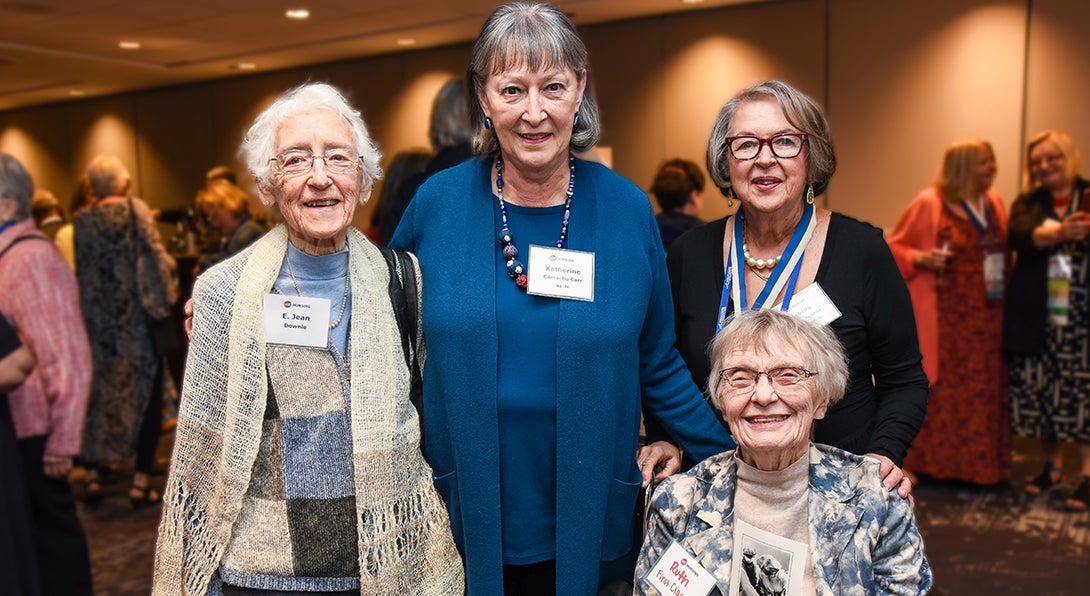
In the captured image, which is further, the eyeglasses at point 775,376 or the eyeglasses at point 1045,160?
the eyeglasses at point 1045,160

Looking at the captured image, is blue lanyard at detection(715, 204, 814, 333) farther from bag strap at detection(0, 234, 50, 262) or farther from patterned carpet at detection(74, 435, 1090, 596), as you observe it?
bag strap at detection(0, 234, 50, 262)

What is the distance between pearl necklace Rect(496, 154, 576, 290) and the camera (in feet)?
4.92

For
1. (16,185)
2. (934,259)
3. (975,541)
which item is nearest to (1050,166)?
(934,259)

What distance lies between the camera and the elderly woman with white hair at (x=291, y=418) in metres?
1.38

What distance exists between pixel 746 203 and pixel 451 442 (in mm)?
797

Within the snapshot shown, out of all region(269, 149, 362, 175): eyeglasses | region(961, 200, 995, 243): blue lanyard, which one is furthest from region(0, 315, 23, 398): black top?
region(961, 200, 995, 243): blue lanyard

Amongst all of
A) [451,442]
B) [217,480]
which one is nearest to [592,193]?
[451,442]

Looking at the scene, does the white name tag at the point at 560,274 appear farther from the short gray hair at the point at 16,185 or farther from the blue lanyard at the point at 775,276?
the short gray hair at the point at 16,185

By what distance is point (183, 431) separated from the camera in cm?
142

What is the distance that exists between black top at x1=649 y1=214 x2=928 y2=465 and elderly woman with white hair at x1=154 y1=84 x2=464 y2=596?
27.0 inches

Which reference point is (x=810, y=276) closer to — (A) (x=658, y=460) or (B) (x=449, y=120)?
(A) (x=658, y=460)

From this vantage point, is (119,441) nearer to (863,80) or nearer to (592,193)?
(592,193)

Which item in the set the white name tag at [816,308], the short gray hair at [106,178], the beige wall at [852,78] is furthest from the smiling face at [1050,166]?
the short gray hair at [106,178]

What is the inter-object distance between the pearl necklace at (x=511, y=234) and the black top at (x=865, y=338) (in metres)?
0.39
